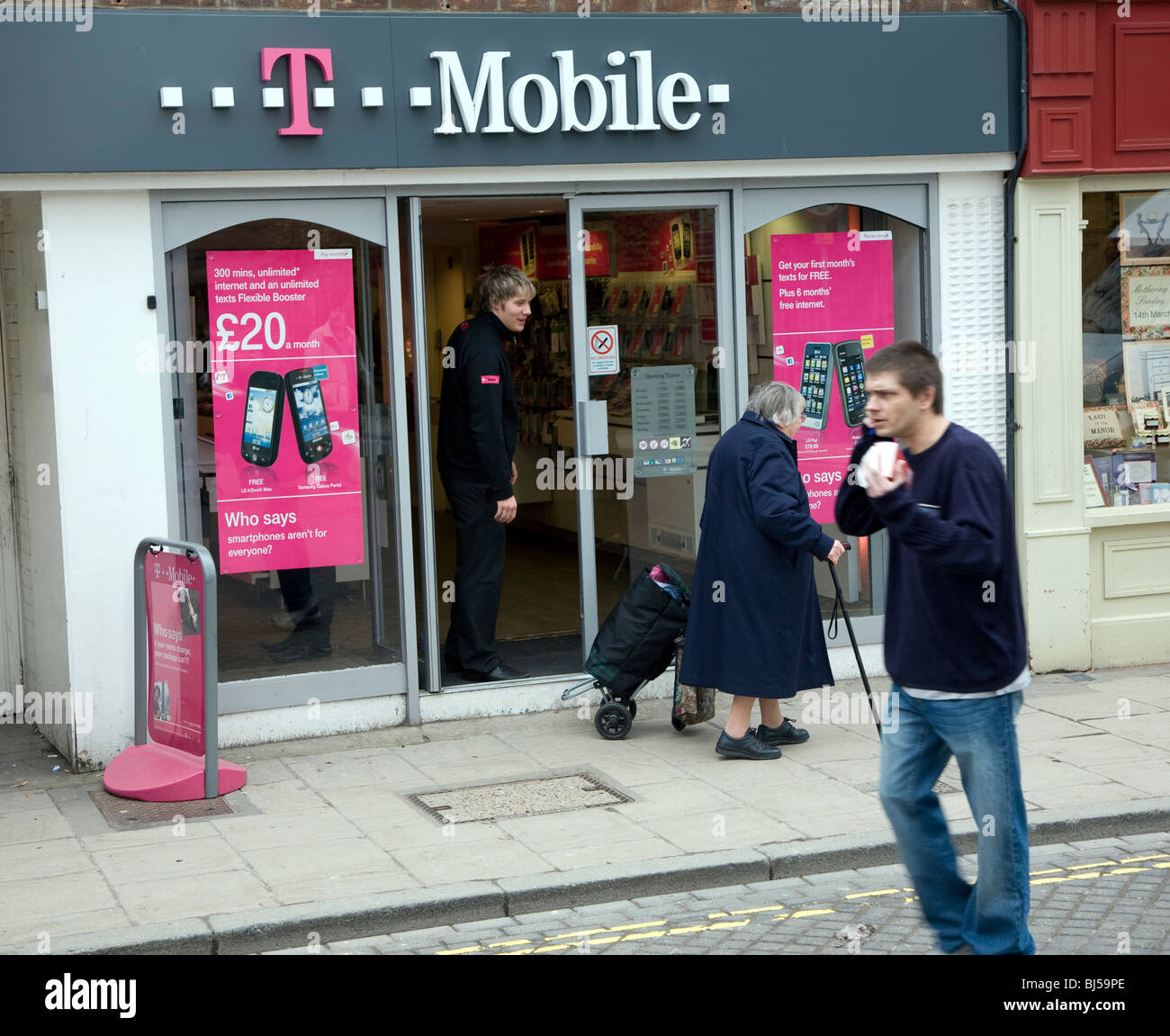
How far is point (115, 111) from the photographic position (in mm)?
7449

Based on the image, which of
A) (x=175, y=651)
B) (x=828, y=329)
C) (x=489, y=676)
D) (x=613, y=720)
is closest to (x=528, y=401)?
(x=828, y=329)

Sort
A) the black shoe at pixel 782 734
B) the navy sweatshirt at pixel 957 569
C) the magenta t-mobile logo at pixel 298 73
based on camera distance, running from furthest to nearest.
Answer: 1. the black shoe at pixel 782 734
2. the magenta t-mobile logo at pixel 298 73
3. the navy sweatshirt at pixel 957 569

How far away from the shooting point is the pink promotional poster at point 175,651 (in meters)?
7.04

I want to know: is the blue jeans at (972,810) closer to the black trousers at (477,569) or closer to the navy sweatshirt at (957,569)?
the navy sweatshirt at (957,569)

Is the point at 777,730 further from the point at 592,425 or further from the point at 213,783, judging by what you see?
the point at 213,783

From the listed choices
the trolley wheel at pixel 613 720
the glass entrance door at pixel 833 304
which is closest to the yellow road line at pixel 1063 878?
the trolley wheel at pixel 613 720

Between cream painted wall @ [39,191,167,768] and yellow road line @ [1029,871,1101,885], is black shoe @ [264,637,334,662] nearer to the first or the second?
cream painted wall @ [39,191,167,768]

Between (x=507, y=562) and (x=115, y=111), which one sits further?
(x=507, y=562)

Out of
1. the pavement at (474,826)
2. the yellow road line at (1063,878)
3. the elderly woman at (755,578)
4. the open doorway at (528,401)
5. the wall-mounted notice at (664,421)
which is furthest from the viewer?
the open doorway at (528,401)

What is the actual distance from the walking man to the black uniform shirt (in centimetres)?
405

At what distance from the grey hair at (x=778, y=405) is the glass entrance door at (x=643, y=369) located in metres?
1.49

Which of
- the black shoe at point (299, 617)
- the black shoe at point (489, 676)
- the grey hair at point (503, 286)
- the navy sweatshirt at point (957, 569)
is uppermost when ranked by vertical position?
the grey hair at point (503, 286)
